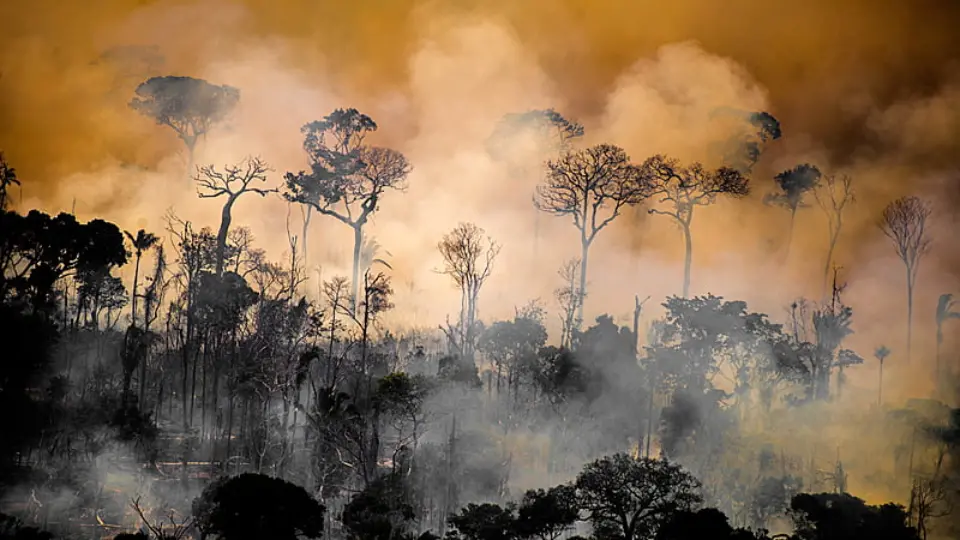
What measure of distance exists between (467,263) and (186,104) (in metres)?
16.1

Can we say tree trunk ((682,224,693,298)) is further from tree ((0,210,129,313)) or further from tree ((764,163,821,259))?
tree ((0,210,129,313))

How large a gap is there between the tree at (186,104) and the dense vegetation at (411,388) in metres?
0.11

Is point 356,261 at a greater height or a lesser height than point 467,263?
lesser

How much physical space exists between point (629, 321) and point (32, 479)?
1064 inches

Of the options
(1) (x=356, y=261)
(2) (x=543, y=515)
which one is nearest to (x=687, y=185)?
(1) (x=356, y=261)

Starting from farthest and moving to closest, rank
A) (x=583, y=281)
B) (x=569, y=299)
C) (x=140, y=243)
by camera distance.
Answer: (x=569, y=299), (x=583, y=281), (x=140, y=243)

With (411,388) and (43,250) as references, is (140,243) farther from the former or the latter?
(411,388)

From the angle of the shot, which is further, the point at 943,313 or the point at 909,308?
the point at 909,308

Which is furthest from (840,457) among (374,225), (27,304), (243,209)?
(27,304)

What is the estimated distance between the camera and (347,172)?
1524 inches

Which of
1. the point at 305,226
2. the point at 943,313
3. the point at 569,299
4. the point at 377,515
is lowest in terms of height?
the point at 377,515

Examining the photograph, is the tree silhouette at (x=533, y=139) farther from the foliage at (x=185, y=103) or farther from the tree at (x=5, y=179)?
the tree at (x=5, y=179)

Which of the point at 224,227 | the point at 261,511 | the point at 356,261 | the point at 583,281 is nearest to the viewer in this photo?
the point at 261,511

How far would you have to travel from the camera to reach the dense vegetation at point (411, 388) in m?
23.4
